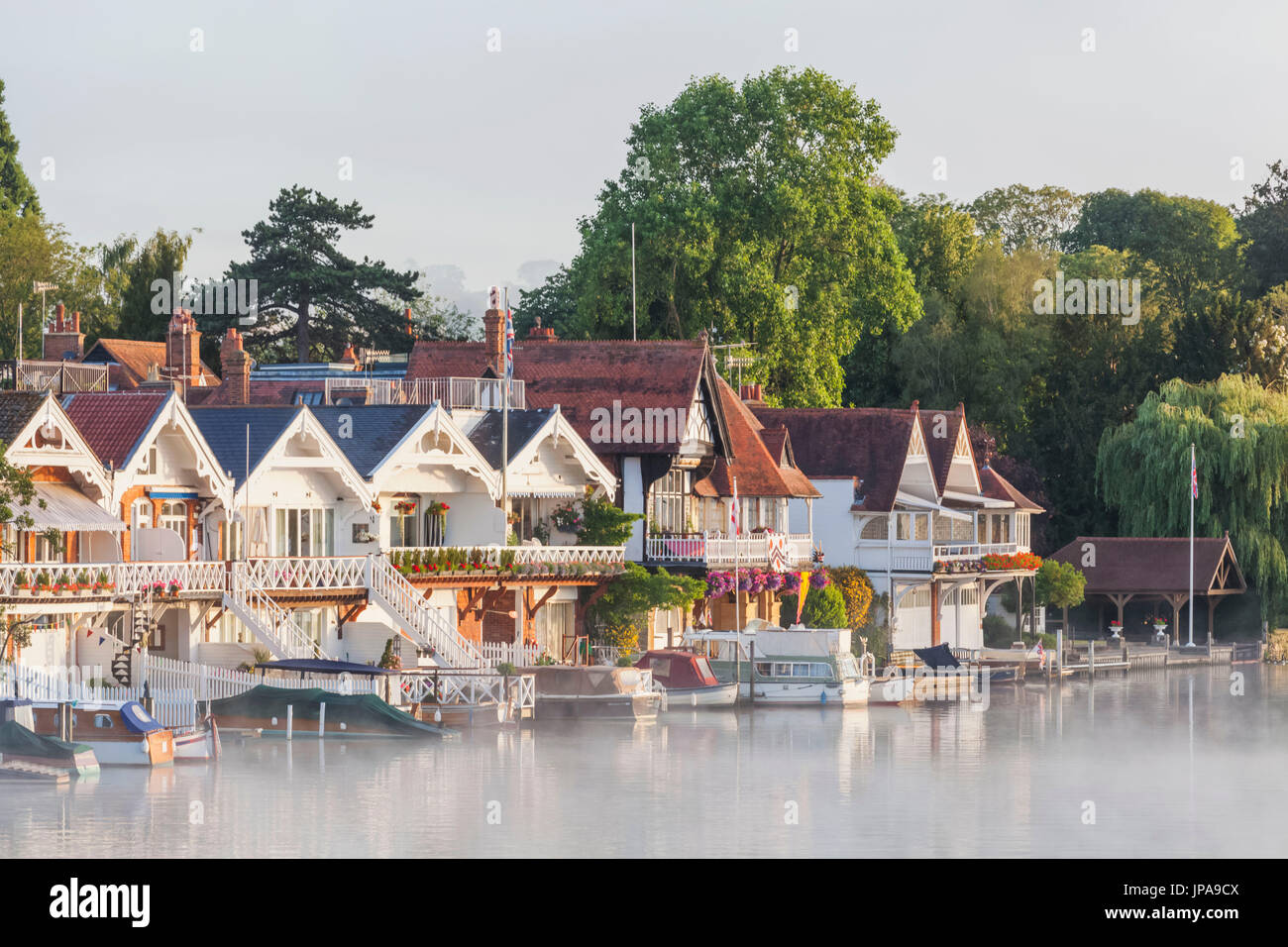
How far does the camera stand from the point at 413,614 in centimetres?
5759

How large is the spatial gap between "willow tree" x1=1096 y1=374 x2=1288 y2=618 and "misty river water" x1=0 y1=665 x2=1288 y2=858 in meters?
25.7

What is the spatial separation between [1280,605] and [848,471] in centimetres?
2043

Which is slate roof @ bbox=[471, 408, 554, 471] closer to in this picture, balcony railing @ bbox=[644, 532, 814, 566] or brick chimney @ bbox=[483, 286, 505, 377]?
brick chimney @ bbox=[483, 286, 505, 377]

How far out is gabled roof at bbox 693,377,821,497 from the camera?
70.8 m

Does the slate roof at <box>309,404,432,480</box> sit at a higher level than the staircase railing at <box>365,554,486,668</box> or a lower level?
higher

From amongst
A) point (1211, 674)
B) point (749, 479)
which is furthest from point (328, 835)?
point (1211, 674)

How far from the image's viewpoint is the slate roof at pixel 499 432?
64312mm

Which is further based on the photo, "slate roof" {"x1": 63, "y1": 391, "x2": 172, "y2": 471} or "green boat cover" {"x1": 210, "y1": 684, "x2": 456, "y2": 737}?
"slate roof" {"x1": 63, "y1": 391, "x2": 172, "y2": 471}

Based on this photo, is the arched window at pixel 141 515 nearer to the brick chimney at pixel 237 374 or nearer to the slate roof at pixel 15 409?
the slate roof at pixel 15 409

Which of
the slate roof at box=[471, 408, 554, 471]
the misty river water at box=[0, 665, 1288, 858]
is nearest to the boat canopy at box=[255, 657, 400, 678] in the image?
the misty river water at box=[0, 665, 1288, 858]

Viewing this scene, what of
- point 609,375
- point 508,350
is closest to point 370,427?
point 508,350

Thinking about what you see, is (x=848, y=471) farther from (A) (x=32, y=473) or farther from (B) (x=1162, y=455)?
(A) (x=32, y=473)

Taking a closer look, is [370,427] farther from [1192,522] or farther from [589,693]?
[1192,522]

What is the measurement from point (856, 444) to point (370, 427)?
69.6ft
